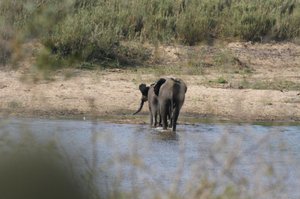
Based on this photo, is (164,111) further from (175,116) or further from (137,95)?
(137,95)

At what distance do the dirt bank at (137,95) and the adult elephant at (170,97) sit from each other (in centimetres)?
65

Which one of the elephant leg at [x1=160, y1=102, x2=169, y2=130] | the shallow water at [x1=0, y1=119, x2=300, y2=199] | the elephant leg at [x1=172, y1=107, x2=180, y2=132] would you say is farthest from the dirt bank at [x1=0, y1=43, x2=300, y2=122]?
the shallow water at [x1=0, y1=119, x2=300, y2=199]

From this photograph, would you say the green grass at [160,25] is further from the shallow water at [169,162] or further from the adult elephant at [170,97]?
the shallow water at [169,162]

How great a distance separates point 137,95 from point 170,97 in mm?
1799

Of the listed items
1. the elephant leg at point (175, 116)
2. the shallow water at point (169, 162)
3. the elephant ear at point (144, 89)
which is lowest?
the elephant leg at point (175, 116)

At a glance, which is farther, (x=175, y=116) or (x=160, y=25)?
(x=160, y=25)

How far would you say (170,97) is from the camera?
1411 centimetres

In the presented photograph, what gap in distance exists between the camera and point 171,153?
1182 cm

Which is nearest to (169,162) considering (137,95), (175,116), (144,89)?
(175,116)

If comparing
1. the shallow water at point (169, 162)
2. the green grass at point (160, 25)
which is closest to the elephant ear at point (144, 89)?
the green grass at point (160, 25)

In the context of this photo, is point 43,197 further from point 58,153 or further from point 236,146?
point 236,146

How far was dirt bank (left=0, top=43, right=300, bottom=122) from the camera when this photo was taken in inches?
583

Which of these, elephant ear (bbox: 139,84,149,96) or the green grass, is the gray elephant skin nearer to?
elephant ear (bbox: 139,84,149,96)

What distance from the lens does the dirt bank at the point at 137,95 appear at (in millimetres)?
14805
